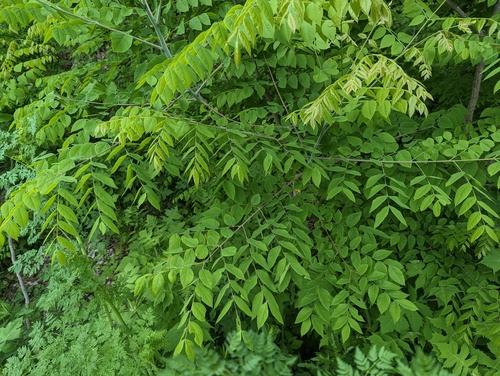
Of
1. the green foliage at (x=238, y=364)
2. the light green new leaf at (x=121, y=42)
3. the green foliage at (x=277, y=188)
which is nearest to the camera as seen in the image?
the green foliage at (x=238, y=364)

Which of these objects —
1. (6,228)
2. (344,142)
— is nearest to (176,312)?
(6,228)

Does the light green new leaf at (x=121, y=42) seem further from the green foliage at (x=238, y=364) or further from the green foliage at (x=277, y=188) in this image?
the green foliage at (x=238, y=364)

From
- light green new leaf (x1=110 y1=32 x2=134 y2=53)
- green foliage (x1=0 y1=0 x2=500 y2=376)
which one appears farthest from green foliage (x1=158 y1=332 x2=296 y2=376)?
light green new leaf (x1=110 y1=32 x2=134 y2=53)

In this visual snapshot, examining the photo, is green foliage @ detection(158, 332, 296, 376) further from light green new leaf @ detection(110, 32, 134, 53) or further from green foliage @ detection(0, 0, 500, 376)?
light green new leaf @ detection(110, 32, 134, 53)

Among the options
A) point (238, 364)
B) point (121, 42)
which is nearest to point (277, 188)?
point (121, 42)

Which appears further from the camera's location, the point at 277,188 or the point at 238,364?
the point at 277,188

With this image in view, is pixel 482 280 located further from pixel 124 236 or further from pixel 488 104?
pixel 124 236

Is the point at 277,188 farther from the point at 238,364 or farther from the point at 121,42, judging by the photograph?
the point at 238,364

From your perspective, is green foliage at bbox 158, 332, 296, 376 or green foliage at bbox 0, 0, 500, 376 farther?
green foliage at bbox 0, 0, 500, 376

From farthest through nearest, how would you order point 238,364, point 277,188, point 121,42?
1. point 277,188
2. point 121,42
3. point 238,364

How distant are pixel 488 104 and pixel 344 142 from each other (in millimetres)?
1561

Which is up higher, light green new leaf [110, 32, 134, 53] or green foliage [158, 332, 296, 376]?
light green new leaf [110, 32, 134, 53]

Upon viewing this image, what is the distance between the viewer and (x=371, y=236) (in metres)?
2.07

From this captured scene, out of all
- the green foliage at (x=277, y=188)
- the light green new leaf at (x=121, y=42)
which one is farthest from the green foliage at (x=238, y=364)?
the light green new leaf at (x=121, y=42)
